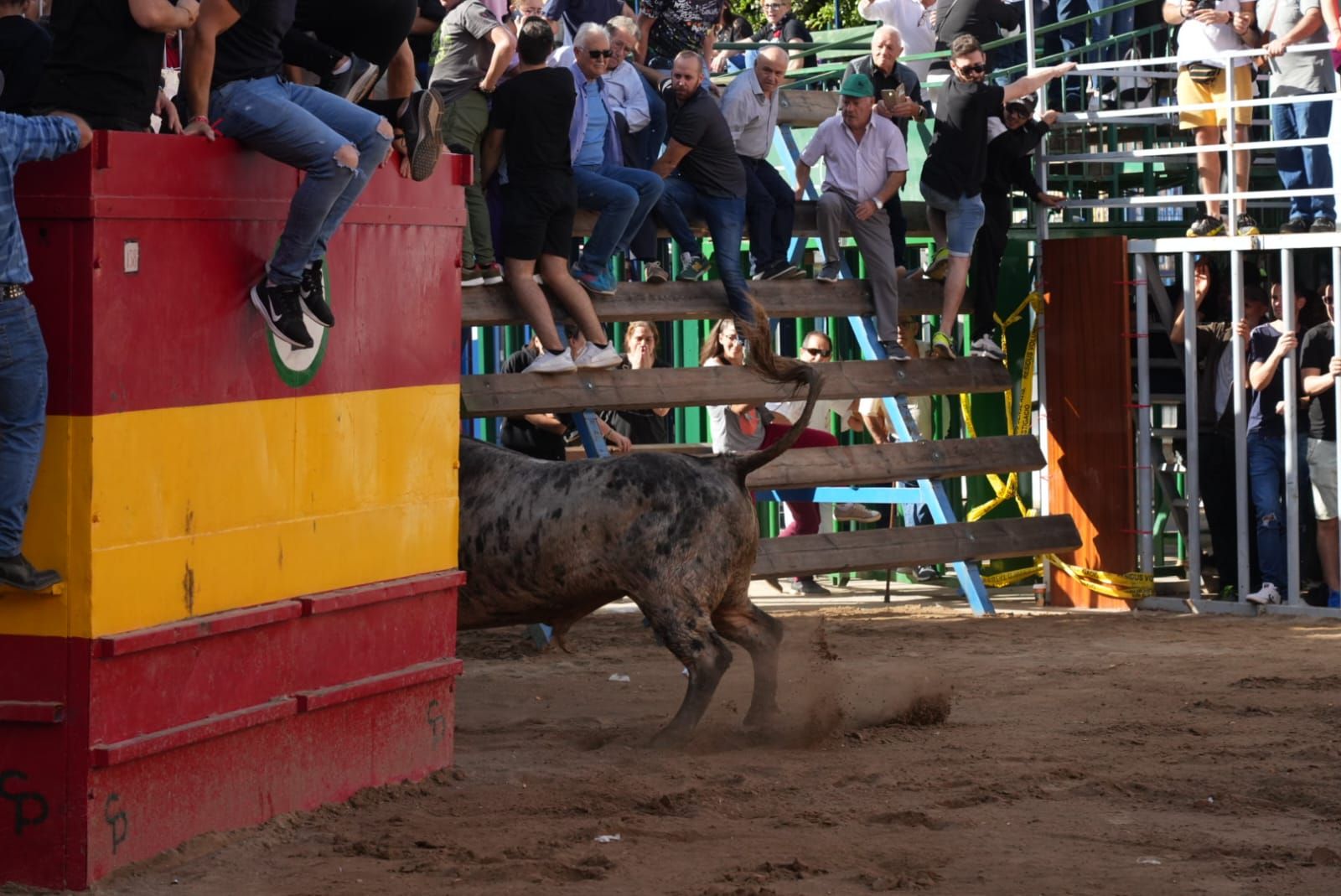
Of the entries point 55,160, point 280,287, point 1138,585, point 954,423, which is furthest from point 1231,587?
point 55,160

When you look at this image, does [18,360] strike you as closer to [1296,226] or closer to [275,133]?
[275,133]

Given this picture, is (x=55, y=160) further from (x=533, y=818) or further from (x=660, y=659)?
(x=660, y=659)

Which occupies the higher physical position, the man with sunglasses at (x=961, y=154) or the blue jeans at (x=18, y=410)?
the man with sunglasses at (x=961, y=154)

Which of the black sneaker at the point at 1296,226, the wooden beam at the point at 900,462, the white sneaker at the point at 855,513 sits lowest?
the white sneaker at the point at 855,513

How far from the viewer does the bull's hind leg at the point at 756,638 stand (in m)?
8.52

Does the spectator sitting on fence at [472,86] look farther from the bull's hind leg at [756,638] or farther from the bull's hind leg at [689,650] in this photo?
→ the bull's hind leg at [689,650]

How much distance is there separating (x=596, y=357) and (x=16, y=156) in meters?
5.83

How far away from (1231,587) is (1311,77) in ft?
11.0

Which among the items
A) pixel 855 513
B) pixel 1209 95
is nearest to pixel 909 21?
pixel 1209 95

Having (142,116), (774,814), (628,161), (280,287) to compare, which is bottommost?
(774,814)

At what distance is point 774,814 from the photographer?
22.7ft

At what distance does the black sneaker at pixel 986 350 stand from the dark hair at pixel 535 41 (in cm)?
413

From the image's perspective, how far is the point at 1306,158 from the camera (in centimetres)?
1307

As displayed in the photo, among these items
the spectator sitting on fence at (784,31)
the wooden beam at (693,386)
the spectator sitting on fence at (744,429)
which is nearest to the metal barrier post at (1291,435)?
the wooden beam at (693,386)
